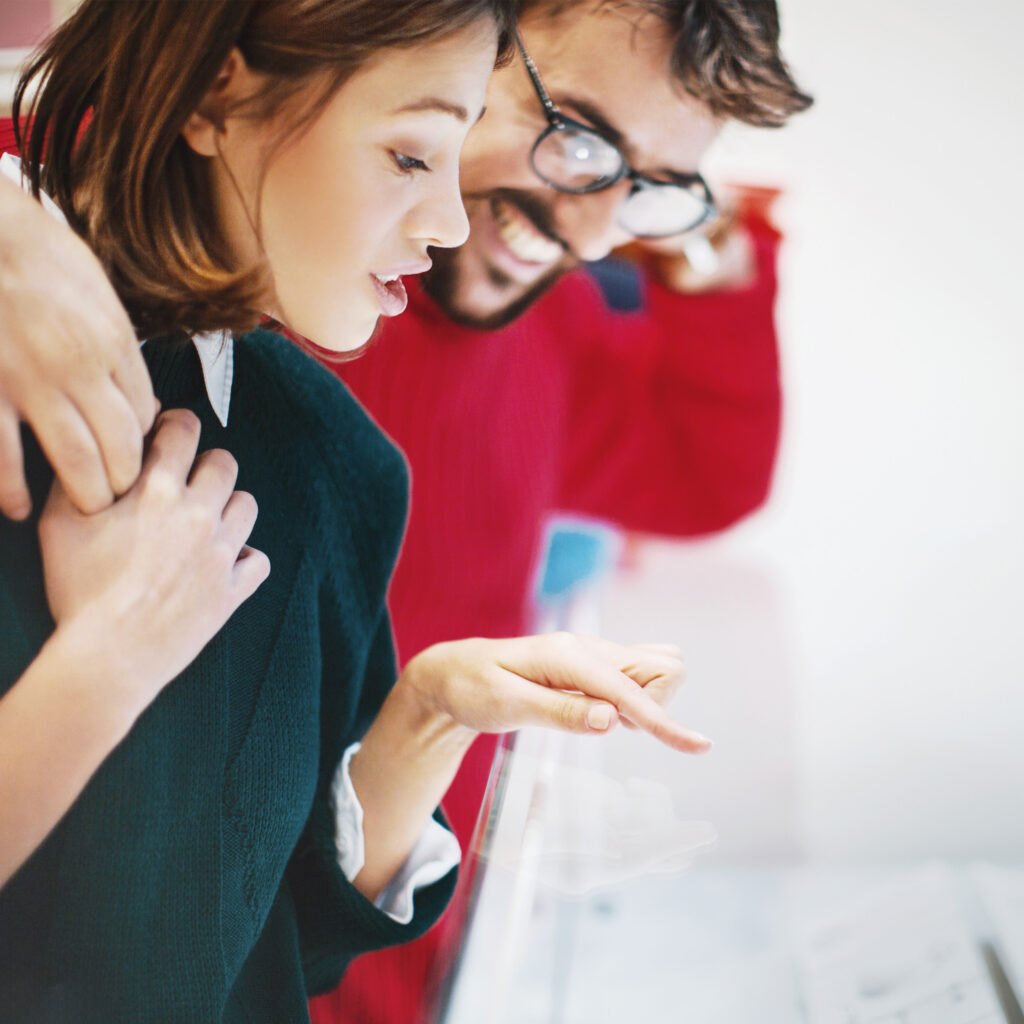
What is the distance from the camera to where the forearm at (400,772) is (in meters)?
0.56

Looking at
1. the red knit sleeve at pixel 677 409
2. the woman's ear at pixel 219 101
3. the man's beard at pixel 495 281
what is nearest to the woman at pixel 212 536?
the woman's ear at pixel 219 101

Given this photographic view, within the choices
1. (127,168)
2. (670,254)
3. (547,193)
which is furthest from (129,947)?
(670,254)

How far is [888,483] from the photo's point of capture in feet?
2.68

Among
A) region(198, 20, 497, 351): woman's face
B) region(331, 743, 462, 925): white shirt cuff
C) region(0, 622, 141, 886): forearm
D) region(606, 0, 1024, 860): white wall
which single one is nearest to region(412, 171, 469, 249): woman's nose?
region(198, 20, 497, 351): woman's face

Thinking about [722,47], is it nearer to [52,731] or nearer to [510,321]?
[510,321]

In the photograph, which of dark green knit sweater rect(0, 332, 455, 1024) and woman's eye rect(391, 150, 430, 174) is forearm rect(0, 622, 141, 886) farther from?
woman's eye rect(391, 150, 430, 174)

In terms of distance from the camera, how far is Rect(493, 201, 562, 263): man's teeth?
602 millimetres

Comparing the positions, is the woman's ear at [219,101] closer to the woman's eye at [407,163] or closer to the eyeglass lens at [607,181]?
the woman's eye at [407,163]

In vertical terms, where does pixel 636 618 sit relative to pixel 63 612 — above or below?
below

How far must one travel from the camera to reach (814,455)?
86 cm

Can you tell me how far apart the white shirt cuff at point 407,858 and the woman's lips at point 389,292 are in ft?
0.92

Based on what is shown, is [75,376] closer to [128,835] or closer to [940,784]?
[128,835]

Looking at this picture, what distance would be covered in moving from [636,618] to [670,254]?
0.35 m

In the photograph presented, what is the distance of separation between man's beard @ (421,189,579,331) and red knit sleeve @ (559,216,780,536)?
26cm
